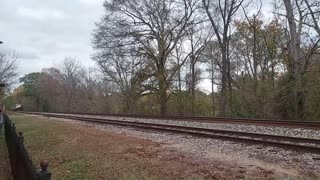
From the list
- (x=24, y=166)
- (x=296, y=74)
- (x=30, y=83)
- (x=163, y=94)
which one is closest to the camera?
(x=24, y=166)

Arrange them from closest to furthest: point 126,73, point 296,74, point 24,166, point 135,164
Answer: point 24,166 → point 135,164 → point 296,74 → point 126,73

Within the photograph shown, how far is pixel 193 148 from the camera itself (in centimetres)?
1296

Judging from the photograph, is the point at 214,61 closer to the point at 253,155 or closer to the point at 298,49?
the point at 298,49

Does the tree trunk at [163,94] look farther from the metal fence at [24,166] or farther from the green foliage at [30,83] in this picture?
the green foliage at [30,83]

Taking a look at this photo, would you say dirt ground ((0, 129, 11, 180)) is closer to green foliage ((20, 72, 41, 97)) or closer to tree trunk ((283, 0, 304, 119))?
tree trunk ((283, 0, 304, 119))

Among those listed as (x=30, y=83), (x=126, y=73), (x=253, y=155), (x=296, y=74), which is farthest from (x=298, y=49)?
(x=30, y=83)

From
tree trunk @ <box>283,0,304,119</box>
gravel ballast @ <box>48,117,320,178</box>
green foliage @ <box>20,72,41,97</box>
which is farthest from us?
green foliage @ <box>20,72,41,97</box>

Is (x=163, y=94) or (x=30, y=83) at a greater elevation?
(x=30, y=83)

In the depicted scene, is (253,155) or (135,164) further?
(253,155)

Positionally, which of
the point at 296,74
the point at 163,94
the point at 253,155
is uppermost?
the point at 296,74

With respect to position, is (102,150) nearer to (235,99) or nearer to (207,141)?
(207,141)

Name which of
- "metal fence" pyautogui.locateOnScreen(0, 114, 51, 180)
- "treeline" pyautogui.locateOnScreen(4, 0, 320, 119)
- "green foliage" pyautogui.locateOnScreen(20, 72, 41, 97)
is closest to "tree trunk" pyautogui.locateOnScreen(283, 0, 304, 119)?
"treeline" pyautogui.locateOnScreen(4, 0, 320, 119)

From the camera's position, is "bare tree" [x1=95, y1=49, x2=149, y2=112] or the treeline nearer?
the treeline

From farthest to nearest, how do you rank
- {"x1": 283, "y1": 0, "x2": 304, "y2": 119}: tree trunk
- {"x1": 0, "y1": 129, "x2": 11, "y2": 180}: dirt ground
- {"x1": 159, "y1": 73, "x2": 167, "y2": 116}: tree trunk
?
{"x1": 159, "y1": 73, "x2": 167, "y2": 116}: tree trunk
{"x1": 283, "y1": 0, "x2": 304, "y2": 119}: tree trunk
{"x1": 0, "y1": 129, "x2": 11, "y2": 180}: dirt ground
